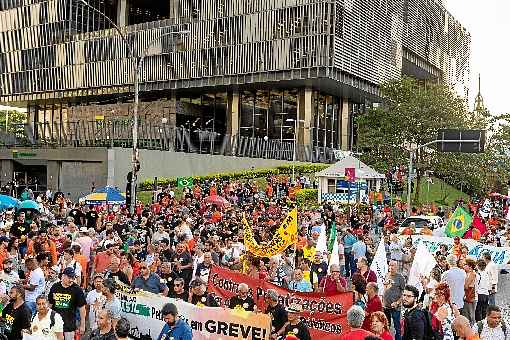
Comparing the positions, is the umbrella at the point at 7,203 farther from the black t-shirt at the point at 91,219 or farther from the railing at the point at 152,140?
the railing at the point at 152,140

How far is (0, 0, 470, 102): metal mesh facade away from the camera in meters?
51.7

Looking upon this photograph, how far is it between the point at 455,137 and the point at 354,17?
23.6 metres

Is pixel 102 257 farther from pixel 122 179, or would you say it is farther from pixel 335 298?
pixel 122 179

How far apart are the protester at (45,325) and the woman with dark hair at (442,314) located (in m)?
4.55

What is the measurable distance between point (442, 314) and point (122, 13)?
2489 inches

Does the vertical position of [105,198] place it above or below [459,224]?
above

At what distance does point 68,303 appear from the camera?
8867 millimetres

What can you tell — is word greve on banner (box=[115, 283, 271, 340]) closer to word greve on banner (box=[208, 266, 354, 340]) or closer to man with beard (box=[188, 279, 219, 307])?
man with beard (box=[188, 279, 219, 307])

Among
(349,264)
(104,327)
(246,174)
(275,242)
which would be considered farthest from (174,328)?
(246,174)

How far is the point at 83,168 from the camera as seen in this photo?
44906 millimetres

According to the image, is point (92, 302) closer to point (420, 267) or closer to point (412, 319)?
point (412, 319)

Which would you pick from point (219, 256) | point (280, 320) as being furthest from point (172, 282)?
point (219, 256)

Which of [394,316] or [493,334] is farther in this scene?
[394,316]

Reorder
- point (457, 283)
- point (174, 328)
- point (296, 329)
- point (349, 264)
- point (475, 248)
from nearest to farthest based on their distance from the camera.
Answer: point (174, 328) → point (296, 329) → point (457, 283) → point (475, 248) → point (349, 264)
